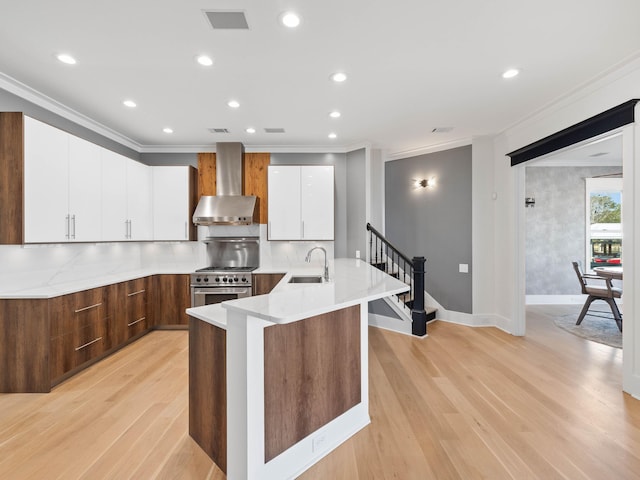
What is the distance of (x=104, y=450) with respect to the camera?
75.6 inches

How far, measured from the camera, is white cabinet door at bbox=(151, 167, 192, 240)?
4.52 meters

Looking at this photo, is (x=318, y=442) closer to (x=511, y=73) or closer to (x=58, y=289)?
(x=58, y=289)

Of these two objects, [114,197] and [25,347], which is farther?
[114,197]

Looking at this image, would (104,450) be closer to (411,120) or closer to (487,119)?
(411,120)

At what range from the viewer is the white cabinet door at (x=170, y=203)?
4.52 m

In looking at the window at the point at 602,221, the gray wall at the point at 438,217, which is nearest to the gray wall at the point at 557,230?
the window at the point at 602,221

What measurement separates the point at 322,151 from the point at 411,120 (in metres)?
1.59

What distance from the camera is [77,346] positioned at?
118 inches

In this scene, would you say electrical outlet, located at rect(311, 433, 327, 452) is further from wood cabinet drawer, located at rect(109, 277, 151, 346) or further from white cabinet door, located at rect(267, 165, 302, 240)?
white cabinet door, located at rect(267, 165, 302, 240)

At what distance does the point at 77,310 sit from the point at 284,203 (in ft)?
9.24

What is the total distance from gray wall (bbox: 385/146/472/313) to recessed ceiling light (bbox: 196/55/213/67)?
12.3 feet

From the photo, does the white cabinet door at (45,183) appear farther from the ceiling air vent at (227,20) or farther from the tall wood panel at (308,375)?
the tall wood panel at (308,375)

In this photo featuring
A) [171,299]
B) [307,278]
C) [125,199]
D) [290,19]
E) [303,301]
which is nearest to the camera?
[303,301]

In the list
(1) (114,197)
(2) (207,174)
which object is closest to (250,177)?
(2) (207,174)
